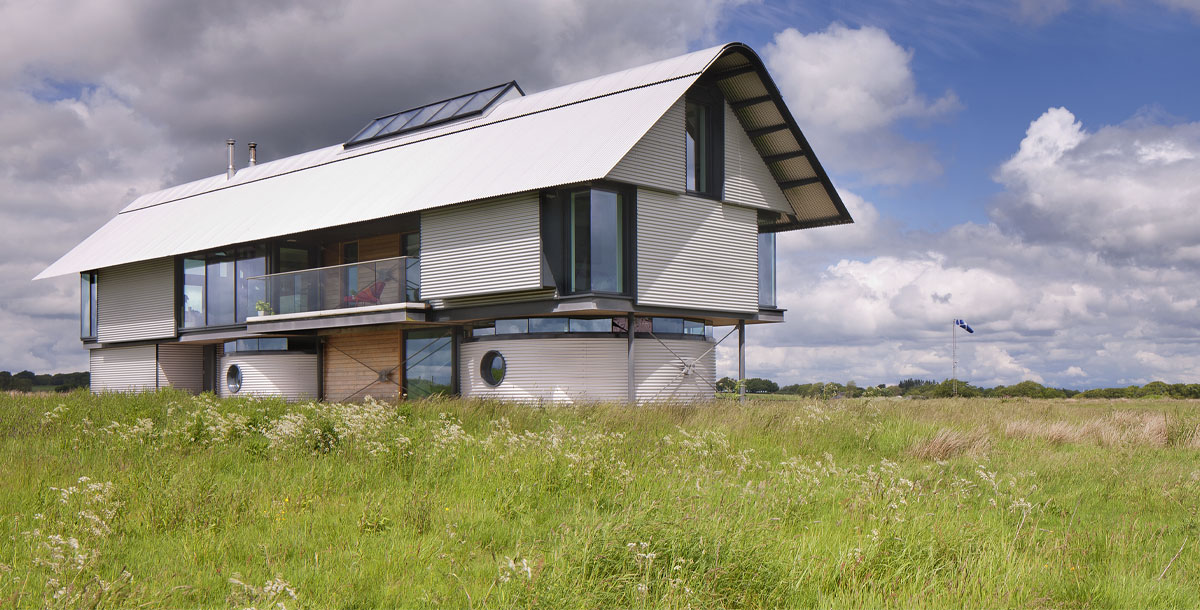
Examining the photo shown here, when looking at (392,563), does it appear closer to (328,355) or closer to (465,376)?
(465,376)

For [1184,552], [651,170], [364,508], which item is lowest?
[1184,552]

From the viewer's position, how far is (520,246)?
20.0 metres

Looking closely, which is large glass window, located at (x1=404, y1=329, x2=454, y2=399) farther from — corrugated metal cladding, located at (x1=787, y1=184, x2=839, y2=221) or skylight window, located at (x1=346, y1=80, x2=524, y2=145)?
corrugated metal cladding, located at (x1=787, y1=184, x2=839, y2=221)

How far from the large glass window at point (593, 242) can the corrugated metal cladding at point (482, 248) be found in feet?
2.66

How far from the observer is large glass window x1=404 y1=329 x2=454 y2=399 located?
23.0 m

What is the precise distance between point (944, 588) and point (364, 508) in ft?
15.2

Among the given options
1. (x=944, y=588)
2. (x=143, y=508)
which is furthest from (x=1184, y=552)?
(x=143, y=508)

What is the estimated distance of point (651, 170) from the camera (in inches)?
800

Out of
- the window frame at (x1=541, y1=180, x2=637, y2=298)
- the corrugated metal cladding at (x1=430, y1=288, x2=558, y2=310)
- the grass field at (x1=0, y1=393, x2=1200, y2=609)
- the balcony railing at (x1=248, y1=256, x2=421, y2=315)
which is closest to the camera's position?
the grass field at (x1=0, y1=393, x2=1200, y2=609)

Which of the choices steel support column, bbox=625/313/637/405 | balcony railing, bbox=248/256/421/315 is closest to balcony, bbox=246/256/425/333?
balcony railing, bbox=248/256/421/315

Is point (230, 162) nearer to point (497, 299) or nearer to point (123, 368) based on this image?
point (123, 368)

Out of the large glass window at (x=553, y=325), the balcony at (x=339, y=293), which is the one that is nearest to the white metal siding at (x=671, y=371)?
the large glass window at (x=553, y=325)

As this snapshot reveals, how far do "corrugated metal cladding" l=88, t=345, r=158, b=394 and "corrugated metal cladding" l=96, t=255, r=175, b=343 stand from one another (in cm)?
59

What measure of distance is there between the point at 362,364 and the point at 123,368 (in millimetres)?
12284
